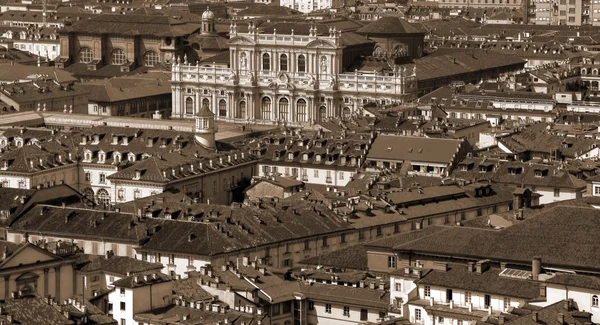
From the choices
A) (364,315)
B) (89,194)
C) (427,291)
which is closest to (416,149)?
(89,194)

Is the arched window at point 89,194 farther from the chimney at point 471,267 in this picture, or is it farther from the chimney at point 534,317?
the chimney at point 534,317

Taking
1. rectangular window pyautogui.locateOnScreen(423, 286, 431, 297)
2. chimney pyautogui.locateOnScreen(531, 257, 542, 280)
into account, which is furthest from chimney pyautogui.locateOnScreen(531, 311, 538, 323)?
rectangular window pyautogui.locateOnScreen(423, 286, 431, 297)

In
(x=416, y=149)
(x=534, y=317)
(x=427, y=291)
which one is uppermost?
(x=534, y=317)

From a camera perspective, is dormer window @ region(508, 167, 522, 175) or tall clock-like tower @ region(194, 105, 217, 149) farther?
tall clock-like tower @ region(194, 105, 217, 149)

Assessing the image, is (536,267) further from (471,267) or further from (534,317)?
(534,317)

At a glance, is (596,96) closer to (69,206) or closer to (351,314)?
(69,206)

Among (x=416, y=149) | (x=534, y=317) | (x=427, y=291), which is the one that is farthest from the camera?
(x=416, y=149)

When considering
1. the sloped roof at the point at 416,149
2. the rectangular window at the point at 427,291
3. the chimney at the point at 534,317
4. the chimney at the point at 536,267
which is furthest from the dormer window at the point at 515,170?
the chimney at the point at 534,317

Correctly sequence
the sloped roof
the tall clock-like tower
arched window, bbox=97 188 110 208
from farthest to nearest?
1. the tall clock-like tower
2. the sloped roof
3. arched window, bbox=97 188 110 208

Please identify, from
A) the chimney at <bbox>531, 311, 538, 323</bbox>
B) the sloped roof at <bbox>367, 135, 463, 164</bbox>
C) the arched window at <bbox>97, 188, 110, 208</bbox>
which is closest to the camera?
the chimney at <bbox>531, 311, 538, 323</bbox>

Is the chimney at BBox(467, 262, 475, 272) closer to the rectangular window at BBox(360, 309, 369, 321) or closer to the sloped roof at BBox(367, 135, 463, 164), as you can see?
the rectangular window at BBox(360, 309, 369, 321)

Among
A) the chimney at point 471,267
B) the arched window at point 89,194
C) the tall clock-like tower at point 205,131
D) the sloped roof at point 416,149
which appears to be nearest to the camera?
the chimney at point 471,267

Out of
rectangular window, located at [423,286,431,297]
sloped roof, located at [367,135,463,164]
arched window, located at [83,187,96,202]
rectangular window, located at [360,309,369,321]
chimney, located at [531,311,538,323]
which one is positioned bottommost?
arched window, located at [83,187,96,202]
